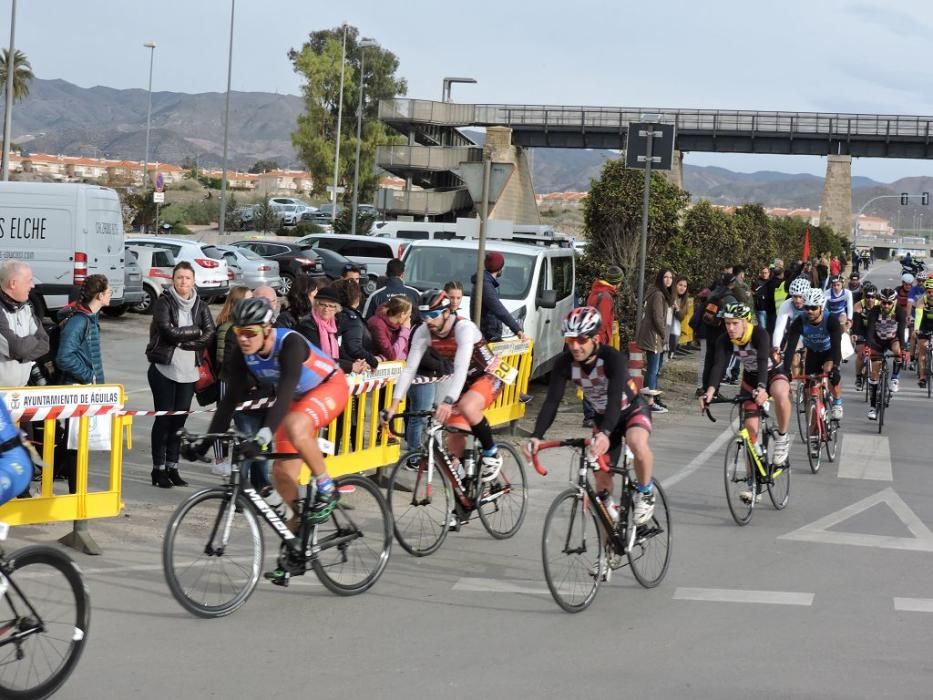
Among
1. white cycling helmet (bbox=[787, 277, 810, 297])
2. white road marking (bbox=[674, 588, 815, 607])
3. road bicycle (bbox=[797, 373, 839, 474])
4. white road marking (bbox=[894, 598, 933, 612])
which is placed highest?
white cycling helmet (bbox=[787, 277, 810, 297])

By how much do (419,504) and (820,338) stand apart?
613 centimetres

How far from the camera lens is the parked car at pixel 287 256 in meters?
33.0

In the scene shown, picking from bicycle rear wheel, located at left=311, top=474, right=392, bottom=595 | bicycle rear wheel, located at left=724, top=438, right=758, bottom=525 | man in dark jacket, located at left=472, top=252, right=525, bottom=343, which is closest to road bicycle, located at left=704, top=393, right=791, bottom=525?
bicycle rear wheel, located at left=724, top=438, right=758, bottom=525

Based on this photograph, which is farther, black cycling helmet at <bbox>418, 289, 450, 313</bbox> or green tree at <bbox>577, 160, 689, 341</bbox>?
green tree at <bbox>577, 160, 689, 341</bbox>

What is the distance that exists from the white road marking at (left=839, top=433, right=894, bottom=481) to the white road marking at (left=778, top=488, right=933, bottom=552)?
174 centimetres

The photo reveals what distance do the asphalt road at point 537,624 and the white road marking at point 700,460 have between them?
144 centimetres

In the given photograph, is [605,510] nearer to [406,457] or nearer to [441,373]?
[406,457]

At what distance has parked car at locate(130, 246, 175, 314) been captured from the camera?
93.5 feet

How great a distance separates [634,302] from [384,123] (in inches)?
2234

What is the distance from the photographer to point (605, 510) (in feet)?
24.7

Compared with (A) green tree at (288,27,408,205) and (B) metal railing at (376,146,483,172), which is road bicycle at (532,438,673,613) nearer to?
(B) metal railing at (376,146,483,172)

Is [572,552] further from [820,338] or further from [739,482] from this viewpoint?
[820,338]

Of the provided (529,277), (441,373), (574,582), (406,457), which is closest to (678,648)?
(574,582)

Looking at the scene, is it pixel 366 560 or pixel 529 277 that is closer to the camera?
pixel 366 560
